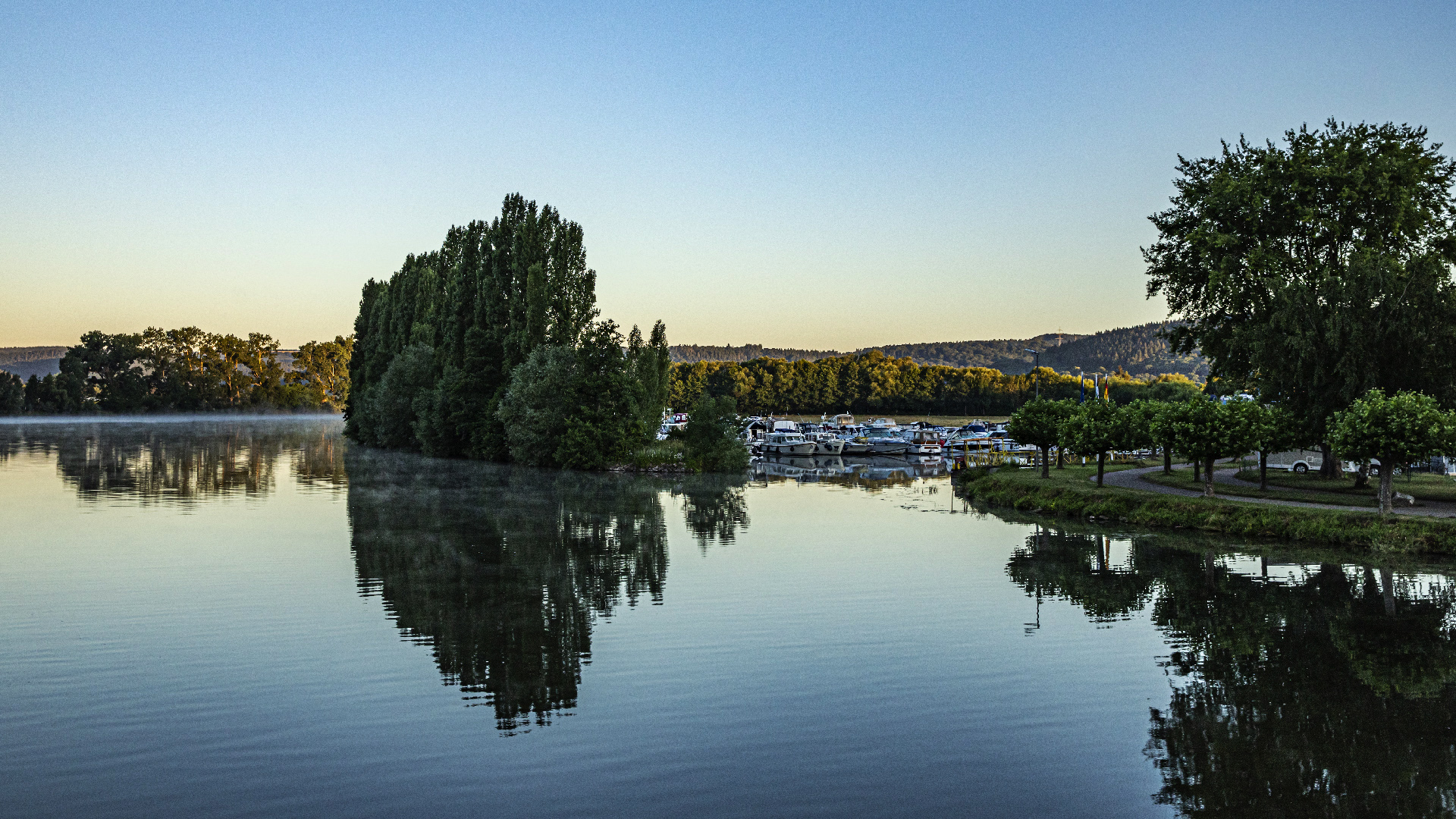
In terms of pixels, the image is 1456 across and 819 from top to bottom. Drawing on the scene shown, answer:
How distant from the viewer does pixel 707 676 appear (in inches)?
560

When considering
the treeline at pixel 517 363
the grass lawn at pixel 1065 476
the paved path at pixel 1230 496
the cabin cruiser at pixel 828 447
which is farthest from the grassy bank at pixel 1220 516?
the cabin cruiser at pixel 828 447

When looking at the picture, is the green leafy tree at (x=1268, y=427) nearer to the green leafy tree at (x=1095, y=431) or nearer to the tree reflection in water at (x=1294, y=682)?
the green leafy tree at (x=1095, y=431)

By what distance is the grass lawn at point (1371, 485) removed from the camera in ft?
104

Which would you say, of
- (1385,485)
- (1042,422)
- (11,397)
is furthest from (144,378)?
(1385,485)

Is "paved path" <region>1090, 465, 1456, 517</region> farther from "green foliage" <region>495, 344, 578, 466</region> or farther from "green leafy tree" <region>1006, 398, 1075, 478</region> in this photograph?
"green foliage" <region>495, 344, 578, 466</region>

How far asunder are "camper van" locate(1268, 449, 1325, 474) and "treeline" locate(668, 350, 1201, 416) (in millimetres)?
110604

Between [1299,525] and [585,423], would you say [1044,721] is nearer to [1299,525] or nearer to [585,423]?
[1299,525]

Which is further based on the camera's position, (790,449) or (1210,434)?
(790,449)

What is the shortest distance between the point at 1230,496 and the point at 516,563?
22.4 m

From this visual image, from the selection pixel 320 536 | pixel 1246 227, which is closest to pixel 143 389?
pixel 320 536

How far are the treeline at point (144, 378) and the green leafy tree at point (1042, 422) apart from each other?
132614mm

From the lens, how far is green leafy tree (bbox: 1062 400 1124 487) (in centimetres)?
3784

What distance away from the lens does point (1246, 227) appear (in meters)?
38.4

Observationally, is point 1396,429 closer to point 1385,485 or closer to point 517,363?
point 1385,485
